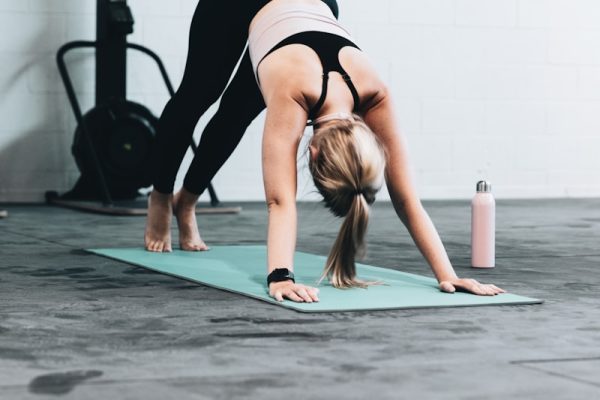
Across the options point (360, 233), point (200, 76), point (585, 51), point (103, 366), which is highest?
point (585, 51)

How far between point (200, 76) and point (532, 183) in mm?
4239

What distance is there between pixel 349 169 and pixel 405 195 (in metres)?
0.26

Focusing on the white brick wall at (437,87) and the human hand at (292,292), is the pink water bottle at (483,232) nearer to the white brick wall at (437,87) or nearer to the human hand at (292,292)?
the human hand at (292,292)

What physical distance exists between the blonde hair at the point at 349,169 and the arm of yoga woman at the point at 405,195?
0.47ft

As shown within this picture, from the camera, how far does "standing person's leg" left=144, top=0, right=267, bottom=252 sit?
3.24 m

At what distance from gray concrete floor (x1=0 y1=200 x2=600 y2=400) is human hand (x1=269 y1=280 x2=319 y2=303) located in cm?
6

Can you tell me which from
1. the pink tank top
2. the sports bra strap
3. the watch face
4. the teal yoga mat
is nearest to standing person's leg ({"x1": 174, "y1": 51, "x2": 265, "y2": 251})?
the teal yoga mat

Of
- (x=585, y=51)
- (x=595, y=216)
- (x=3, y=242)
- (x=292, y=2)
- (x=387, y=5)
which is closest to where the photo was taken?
(x=292, y=2)

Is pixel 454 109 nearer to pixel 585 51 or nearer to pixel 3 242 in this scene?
pixel 585 51

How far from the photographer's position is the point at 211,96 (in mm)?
3387

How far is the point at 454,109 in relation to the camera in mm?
6887

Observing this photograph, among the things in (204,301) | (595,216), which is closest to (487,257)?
(204,301)

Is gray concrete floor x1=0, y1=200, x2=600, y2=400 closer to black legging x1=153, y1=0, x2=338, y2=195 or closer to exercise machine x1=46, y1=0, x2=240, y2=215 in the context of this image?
black legging x1=153, y1=0, x2=338, y2=195

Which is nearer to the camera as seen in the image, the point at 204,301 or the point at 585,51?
the point at 204,301
